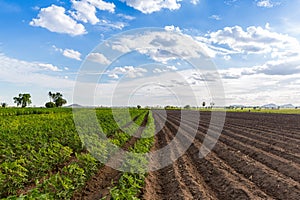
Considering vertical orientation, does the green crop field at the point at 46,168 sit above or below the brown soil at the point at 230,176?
above

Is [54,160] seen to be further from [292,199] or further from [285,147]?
[285,147]

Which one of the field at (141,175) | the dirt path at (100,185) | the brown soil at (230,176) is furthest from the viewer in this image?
the brown soil at (230,176)

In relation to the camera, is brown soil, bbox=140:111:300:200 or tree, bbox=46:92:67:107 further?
tree, bbox=46:92:67:107

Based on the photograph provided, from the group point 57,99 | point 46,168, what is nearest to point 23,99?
point 57,99

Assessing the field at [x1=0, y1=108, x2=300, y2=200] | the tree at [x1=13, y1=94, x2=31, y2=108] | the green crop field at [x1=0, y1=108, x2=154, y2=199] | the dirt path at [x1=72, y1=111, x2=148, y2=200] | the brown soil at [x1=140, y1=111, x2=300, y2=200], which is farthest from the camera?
the tree at [x1=13, y1=94, x2=31, y2=108]

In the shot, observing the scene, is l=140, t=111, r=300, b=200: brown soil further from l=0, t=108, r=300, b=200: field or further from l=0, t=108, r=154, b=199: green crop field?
l=0, t=108, r=154, b=199: green crop field

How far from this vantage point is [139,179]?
8.34 meters

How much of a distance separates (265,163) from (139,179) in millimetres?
5550

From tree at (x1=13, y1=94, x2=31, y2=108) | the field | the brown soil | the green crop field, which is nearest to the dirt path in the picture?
the field

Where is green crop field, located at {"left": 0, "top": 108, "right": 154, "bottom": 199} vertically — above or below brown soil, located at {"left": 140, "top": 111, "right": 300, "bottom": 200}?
above

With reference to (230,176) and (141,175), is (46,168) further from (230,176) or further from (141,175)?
(230,176)

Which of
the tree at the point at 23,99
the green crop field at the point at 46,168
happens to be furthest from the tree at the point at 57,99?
the green crop field at the point at 46,168

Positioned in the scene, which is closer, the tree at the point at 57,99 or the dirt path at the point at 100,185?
the dirt path at the point at 100,185

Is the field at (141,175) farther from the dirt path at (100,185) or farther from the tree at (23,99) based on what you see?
the tree at (23,99)
